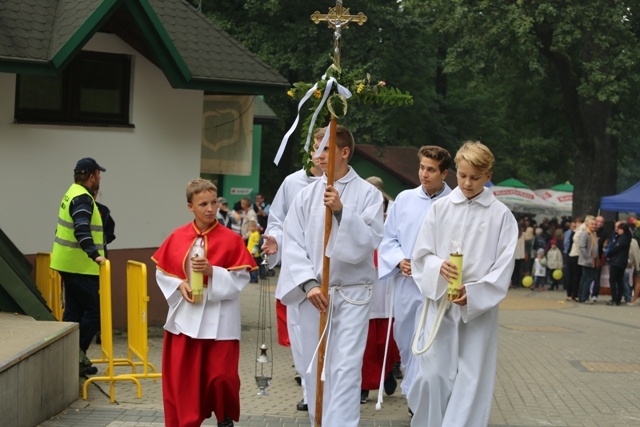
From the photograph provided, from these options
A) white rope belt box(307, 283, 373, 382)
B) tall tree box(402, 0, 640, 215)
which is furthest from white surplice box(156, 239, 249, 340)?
Answer: tall tree box(402, 0, 640, 215)

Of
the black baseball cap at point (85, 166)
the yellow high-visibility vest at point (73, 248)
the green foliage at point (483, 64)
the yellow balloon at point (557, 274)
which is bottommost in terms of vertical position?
the yellow balloon at point (557, 274)

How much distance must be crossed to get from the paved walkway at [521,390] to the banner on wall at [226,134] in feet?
6.94

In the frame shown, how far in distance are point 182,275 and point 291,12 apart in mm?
30544

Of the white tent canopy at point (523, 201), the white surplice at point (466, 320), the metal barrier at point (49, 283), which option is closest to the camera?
the white surplice at point (466, 320)

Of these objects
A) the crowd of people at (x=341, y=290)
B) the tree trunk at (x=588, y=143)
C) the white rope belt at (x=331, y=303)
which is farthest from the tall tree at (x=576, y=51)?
the white rope belt at (x=331, y=303)

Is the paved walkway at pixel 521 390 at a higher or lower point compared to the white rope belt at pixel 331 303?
lower

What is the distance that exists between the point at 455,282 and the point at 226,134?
379 inches

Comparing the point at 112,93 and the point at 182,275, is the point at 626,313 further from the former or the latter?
the point at 182,275

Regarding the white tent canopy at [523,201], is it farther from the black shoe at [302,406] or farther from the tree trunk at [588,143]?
the black shoe at [302,406]

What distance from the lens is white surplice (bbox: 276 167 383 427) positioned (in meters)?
7.64

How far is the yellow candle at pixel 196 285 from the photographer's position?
306 inches

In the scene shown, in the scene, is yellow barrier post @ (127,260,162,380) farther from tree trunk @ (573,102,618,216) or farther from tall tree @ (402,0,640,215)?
tree trunk @ (573,102,618,216)

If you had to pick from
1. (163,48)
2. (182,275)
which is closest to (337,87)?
(182,275)

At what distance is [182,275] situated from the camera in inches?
314
